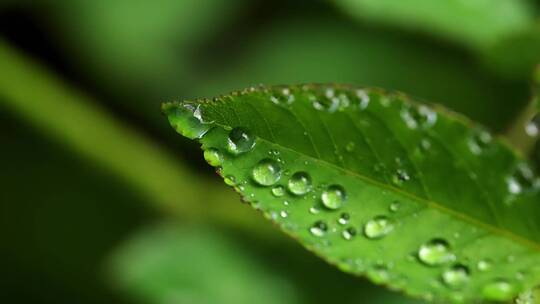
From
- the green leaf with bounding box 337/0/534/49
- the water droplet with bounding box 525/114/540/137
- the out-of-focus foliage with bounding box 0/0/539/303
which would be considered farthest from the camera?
the out-of-focus foliage with bounding box 0/0/539/303

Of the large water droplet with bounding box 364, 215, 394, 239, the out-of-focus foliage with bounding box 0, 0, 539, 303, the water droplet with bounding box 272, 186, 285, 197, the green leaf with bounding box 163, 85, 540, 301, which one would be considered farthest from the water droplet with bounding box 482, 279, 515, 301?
the out-of-focus foliage with bounding box 0, 0, 539, 303

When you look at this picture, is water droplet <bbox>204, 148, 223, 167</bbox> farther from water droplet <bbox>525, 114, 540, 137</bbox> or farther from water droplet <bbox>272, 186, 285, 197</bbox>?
water droplet <bbox>525, 114, 540, 137</bbox>

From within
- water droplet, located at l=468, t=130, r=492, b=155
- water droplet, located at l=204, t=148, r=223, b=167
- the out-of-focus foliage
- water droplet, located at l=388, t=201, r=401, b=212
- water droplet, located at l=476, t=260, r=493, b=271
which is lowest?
water droplet, located at l=204, t=148, r=223, b=167

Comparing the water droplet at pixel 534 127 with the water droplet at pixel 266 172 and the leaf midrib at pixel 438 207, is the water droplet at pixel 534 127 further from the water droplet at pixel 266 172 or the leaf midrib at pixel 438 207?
the water droplet at pixel 266 172

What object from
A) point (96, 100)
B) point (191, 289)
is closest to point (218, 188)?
point (191, 289)

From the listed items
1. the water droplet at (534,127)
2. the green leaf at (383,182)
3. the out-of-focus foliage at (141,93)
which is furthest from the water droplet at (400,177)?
the out-of-focus foliage at (141,93)

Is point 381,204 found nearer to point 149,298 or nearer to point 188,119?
point 188,119
